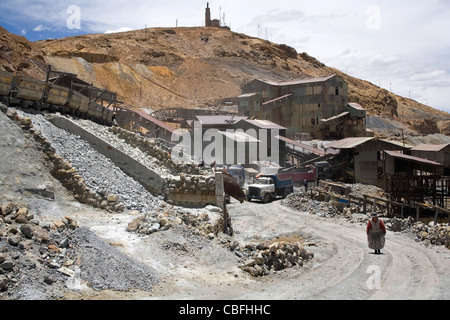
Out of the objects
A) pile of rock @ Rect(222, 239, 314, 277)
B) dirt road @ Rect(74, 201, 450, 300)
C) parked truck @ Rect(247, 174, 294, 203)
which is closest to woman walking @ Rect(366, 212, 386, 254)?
dirt road @ Rect(74, 201, 450, 300)

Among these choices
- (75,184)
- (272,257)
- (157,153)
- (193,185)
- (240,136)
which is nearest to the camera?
(272,257)

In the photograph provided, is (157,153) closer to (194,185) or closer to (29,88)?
(194,185)

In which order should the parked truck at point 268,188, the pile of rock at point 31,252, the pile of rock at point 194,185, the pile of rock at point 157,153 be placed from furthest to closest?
1. the parked truck at point 268,188
2. the pile of rock at point 157,153
3. the pile of rock at point 194,185
4. the pile of rock at point 31,252

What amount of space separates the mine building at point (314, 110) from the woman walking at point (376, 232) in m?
43.0

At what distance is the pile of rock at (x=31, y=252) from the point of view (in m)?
8.08

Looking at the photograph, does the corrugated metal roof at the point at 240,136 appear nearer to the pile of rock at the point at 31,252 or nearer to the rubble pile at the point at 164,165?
the rubble pile at the point at 164,165

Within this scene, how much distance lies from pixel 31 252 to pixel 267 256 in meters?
6.88

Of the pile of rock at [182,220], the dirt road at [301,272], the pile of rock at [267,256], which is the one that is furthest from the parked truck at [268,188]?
the pile of rock at [267,256]

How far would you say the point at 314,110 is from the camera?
61.2m

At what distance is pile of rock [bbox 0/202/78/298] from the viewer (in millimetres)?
8078

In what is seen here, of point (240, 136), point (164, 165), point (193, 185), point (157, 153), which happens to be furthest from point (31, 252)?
point (240, 136)

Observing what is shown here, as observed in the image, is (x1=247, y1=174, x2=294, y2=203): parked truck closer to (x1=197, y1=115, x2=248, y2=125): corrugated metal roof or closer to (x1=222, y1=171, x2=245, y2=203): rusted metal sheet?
(x1=222, y1=171, x2=245, y2=203): rusted metal sheet

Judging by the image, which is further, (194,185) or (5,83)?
(5,83)

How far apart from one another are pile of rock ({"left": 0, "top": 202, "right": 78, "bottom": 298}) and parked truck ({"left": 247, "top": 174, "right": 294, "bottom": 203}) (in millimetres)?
20974
